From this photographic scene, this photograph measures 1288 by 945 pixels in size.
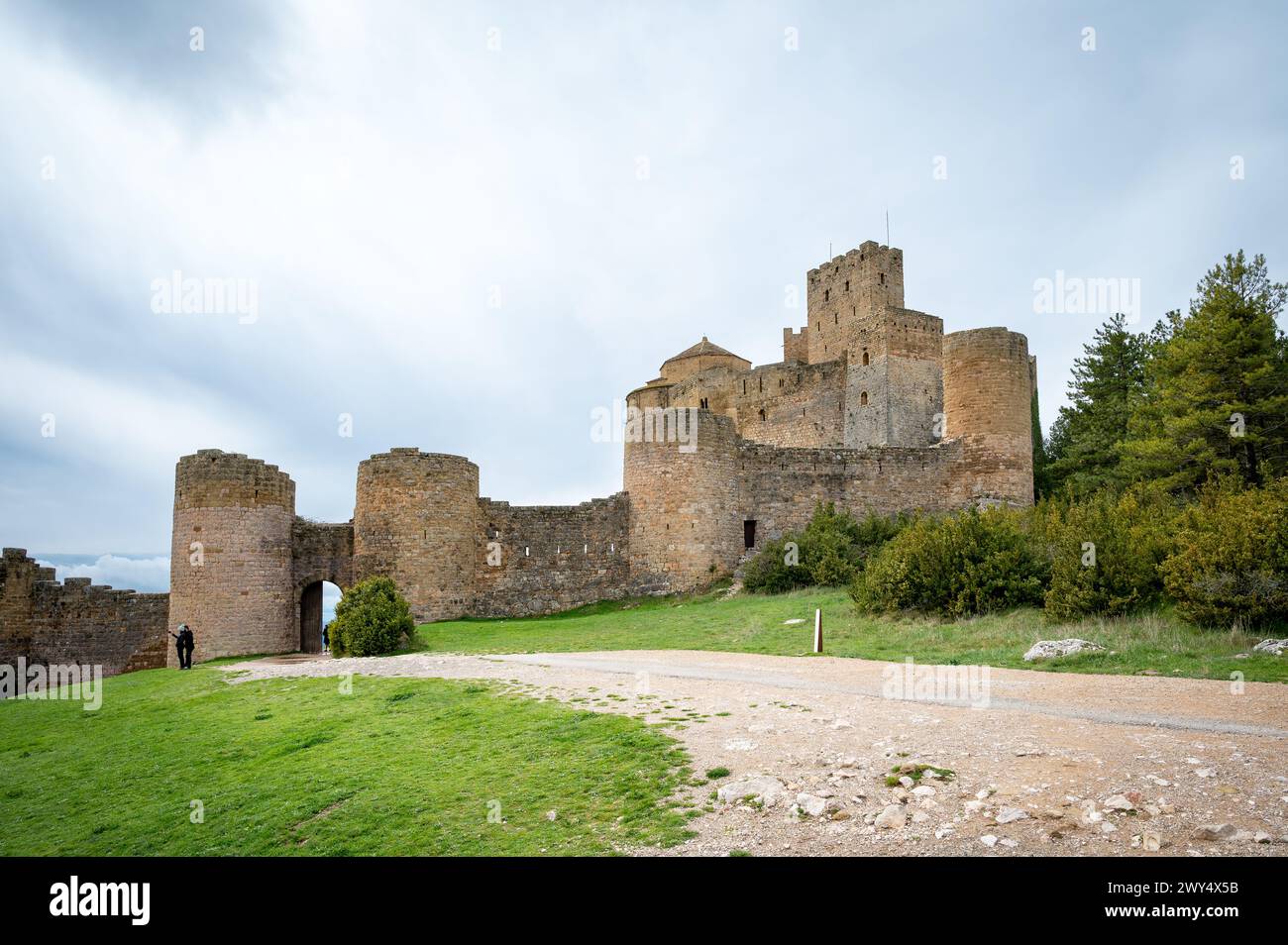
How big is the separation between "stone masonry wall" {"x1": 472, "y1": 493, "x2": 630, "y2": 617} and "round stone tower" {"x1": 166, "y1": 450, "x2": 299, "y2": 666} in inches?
255

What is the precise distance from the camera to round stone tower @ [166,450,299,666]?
22.6 m

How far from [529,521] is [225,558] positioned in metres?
9.34

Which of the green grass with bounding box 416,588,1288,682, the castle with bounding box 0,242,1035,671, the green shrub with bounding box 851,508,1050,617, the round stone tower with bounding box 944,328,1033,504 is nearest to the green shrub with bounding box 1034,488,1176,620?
the green grass with bounding box 416,588,1288,682

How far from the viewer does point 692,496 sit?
1078 inches

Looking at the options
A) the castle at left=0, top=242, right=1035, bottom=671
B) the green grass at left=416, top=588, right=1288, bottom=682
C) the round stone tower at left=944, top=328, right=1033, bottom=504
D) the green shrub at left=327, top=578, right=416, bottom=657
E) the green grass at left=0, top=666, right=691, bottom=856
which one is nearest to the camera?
the green grass at left=0, top=666, right=691, bottom=856

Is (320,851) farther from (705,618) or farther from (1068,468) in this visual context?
(1068,468)

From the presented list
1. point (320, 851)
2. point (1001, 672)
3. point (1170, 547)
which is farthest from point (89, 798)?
point (1170, 547)

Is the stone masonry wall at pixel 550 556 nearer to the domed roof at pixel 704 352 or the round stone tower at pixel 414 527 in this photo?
the round stone tower at pixel 414 527

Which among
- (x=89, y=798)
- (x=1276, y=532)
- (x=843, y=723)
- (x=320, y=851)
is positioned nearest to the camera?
(x=320, y=851)

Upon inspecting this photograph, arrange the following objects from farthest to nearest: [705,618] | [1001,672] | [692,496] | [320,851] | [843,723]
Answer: [692,496] < [705,618] < [1001,672] < [843,723] < [320,851]

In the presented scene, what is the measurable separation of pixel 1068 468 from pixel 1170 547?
62.7ft

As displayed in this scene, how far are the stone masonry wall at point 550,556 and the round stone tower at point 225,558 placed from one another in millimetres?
6485

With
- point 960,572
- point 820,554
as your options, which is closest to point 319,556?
point 820,554

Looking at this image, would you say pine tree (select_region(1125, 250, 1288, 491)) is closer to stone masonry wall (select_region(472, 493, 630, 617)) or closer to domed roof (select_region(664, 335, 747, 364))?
stone masonry wall (select_region(472, 493, 630, 617))
